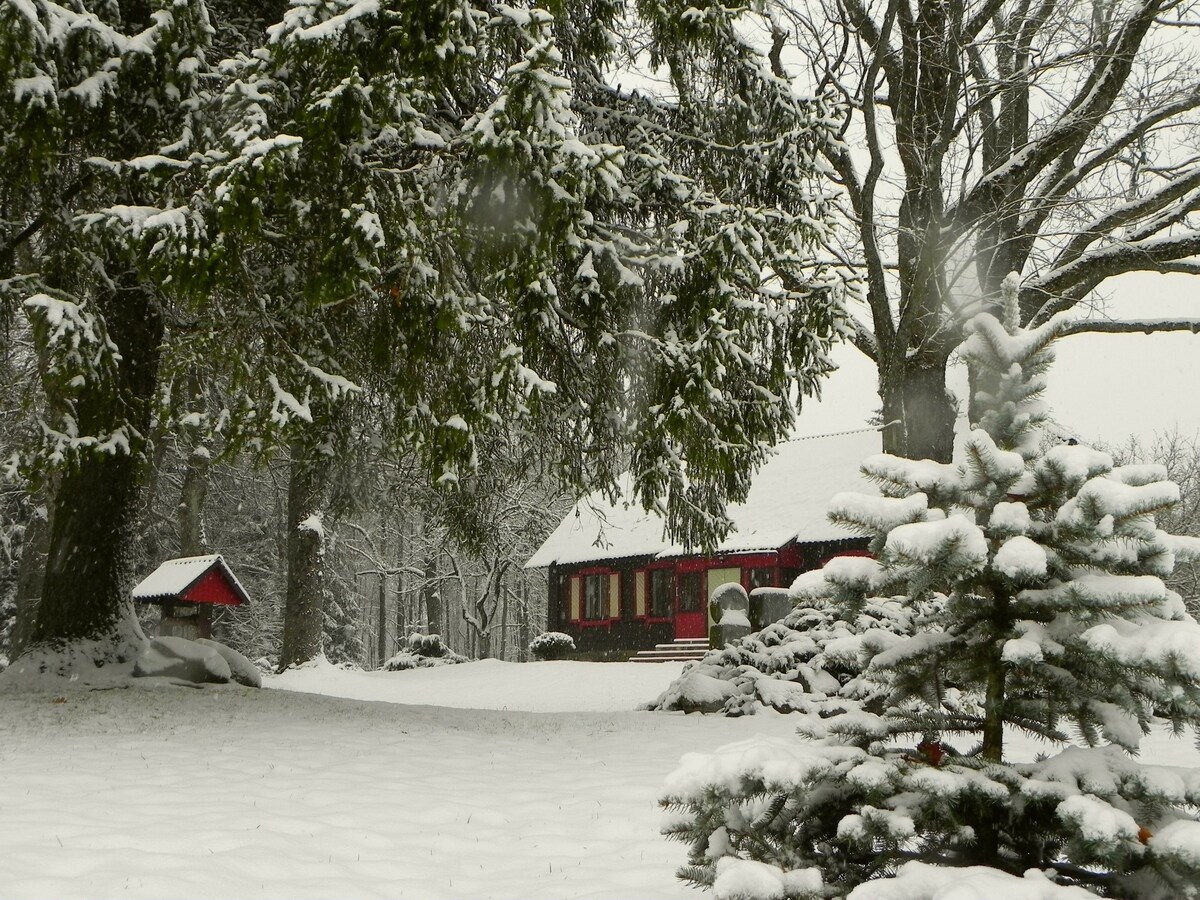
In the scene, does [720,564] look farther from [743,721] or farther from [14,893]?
[14,893]

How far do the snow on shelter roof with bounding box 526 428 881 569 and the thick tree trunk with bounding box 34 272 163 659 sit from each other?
13868 mm

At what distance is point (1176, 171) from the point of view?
13.3 metres

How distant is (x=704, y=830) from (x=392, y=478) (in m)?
12.5

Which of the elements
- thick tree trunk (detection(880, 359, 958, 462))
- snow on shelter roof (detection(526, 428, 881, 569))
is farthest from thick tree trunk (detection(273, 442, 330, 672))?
thick tree trunk (detection(880, 359, 958, 462))

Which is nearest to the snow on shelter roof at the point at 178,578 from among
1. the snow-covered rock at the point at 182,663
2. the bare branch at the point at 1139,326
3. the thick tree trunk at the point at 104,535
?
the snow-covered rock at the point at 182,663

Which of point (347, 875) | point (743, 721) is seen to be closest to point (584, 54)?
point (743, 721)

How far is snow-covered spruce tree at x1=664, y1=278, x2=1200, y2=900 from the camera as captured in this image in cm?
265

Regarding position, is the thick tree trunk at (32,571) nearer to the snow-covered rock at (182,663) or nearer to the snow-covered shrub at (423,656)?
the snow-covered rock at (182,663)

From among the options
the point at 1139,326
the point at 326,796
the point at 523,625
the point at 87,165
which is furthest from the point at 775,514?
the point at 523,625

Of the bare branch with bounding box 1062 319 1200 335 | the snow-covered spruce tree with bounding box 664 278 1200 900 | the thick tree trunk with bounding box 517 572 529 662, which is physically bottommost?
the thick tree trunk with bounding box 517 572 529 662

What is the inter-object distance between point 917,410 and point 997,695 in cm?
921

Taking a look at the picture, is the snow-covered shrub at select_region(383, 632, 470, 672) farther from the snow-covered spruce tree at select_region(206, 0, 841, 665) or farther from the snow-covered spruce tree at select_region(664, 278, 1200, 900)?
the snow-covered spruce tree at select_region(664, 278, 1200, 900)

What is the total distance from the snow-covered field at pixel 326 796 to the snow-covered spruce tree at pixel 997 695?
144 cm

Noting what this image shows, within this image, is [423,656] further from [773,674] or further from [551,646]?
[773,674]
